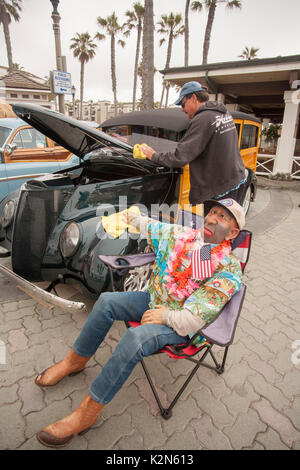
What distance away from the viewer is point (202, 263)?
5.04 ft

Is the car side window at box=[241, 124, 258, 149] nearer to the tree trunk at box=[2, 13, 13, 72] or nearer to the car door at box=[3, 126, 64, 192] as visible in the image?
the car door at box=[3, 126, 64, 192]

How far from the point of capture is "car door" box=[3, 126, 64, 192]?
4.87m

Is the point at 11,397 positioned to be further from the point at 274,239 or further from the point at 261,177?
the point at 261,177

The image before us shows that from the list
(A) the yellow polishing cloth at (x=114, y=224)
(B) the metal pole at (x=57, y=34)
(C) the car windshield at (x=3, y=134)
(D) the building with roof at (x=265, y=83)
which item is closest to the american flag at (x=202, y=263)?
(A) the yellow polishing cloth at (x=114, y=224)

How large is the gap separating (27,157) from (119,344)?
4.85 m

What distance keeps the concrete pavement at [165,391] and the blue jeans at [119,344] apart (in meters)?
0.33

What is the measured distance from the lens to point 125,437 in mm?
1521

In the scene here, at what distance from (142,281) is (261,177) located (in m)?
10.3

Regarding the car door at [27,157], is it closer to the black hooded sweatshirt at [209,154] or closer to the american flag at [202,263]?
the black hooded sweatshirt at [209,154]

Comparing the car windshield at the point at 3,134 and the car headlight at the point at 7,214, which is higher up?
the car windshield at the point at 3,134

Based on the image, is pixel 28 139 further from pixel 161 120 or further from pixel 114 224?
pixel 114 224

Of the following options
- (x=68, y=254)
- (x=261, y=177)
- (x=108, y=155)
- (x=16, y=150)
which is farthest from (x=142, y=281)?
(x=261, y=177)

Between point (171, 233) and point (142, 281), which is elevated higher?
point (171, 233)

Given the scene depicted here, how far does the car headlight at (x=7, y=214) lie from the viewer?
2.78 meters
